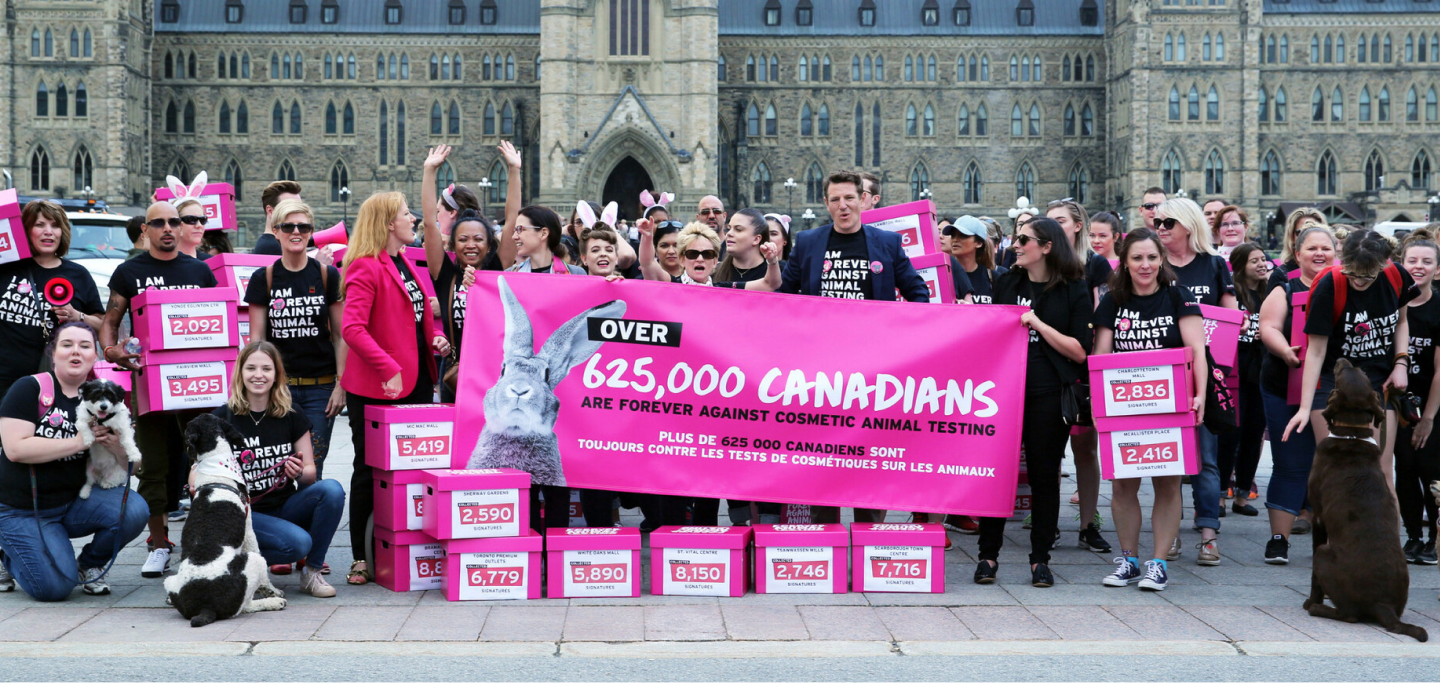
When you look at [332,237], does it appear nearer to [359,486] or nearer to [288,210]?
[288,210]

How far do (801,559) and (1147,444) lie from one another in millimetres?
1926

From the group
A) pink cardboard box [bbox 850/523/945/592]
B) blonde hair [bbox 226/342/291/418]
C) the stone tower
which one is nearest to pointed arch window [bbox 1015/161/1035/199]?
the stone tower

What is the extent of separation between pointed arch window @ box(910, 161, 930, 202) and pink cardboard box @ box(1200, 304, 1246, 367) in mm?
58218

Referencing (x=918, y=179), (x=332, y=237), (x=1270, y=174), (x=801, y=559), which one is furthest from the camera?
(x=918, y=179)

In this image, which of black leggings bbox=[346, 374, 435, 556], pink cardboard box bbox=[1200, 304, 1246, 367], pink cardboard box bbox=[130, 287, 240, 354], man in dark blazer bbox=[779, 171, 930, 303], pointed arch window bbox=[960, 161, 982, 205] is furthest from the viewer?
pointed arch window bbox=[960, 161, 982, 205]

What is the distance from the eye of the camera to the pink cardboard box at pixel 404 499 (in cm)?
712

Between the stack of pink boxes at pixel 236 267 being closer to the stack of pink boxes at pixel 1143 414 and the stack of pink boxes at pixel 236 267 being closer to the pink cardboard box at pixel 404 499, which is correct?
the pink cardboard box at pixel 404 499

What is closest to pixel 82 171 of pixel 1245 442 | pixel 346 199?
pixel 346 199

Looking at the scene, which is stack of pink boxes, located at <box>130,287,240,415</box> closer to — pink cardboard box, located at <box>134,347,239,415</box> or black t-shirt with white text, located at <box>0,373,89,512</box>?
pink cardboard box, located at <box>134,347,239,415</box>

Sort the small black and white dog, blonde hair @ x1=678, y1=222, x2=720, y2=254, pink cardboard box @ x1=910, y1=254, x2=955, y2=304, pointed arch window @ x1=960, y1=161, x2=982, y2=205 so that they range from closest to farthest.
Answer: the small black and white dog, blonde hair @ x1=678, y1=222, x2=720, y2=254, pink cardboard box @ x1=910, y1=254, x2=955, y2=304, pointed arch window @ x1=960, y1=161, x2=982, y2=205

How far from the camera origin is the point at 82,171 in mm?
61969

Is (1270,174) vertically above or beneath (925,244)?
above

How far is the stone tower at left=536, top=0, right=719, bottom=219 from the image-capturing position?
196ft

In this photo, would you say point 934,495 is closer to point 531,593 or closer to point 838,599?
point 838,599
